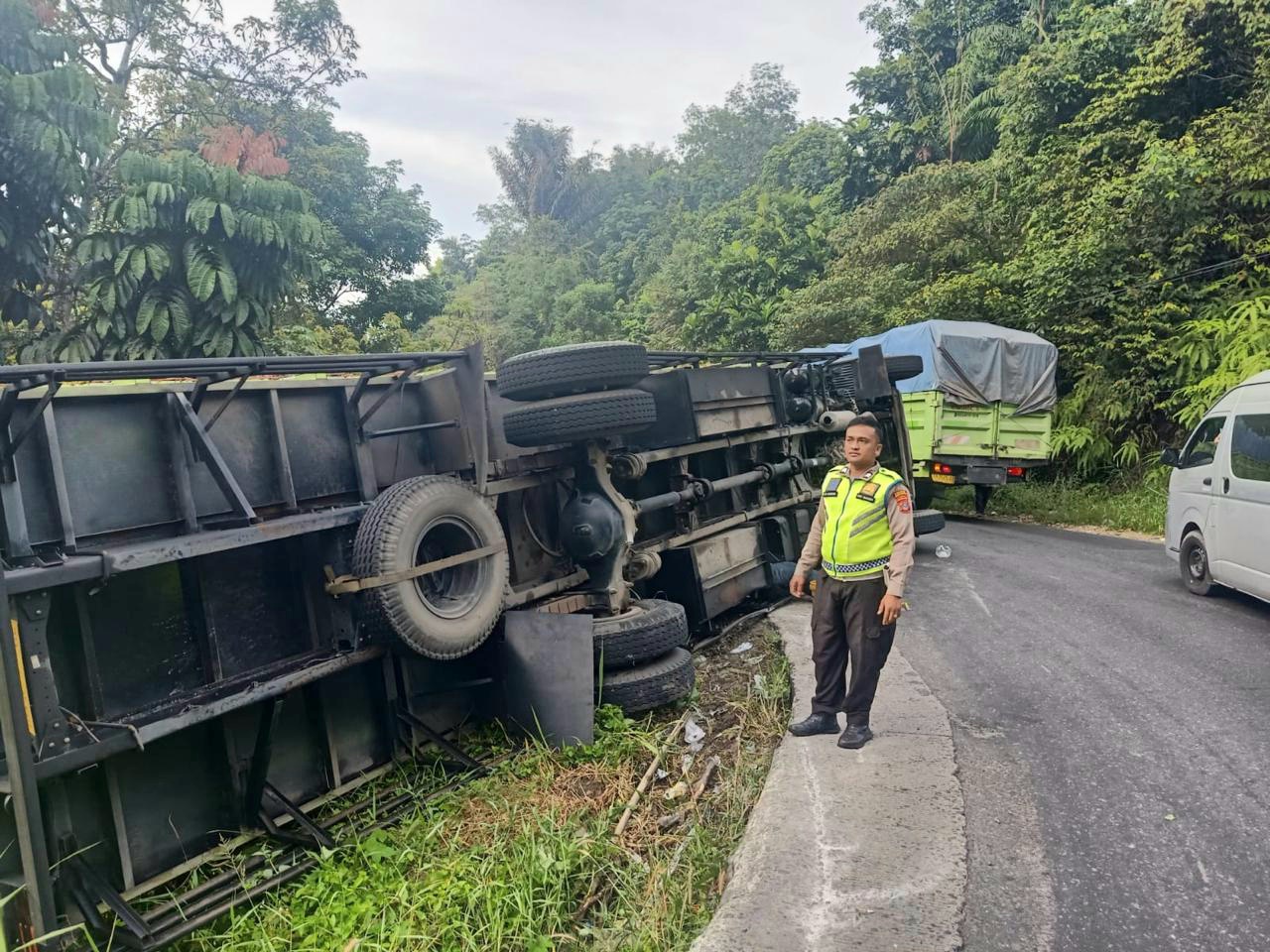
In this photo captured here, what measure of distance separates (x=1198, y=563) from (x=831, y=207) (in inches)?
774

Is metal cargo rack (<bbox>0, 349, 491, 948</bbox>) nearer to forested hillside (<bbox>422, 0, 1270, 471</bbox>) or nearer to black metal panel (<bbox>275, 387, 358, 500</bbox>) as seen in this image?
black metal panel (<bbox>275, 387, 358, 500</bbox>)

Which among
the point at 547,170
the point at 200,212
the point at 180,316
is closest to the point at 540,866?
the point at 180,316

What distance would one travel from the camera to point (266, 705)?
370cm

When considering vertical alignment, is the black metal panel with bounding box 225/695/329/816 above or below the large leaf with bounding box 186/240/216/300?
below

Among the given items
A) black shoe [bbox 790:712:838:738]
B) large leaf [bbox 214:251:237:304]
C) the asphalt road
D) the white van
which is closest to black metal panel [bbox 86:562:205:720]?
black shoe [bbox 790:712:838:738]

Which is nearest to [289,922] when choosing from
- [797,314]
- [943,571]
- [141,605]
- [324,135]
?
[141,605]

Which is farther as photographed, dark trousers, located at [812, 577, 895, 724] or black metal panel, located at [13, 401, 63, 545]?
dark trousers, located at [812, 577, 895, 724]

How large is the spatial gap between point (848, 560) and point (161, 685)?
117 inches

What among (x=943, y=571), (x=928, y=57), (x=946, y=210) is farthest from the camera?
(x=928, y=57)

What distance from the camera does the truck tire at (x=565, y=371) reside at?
494 cm

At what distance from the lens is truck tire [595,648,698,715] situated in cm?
479

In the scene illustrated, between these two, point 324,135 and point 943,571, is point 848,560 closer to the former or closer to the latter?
point 943,571

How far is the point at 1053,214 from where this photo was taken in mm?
14945

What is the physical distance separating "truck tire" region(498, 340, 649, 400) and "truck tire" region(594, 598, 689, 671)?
137 cm
